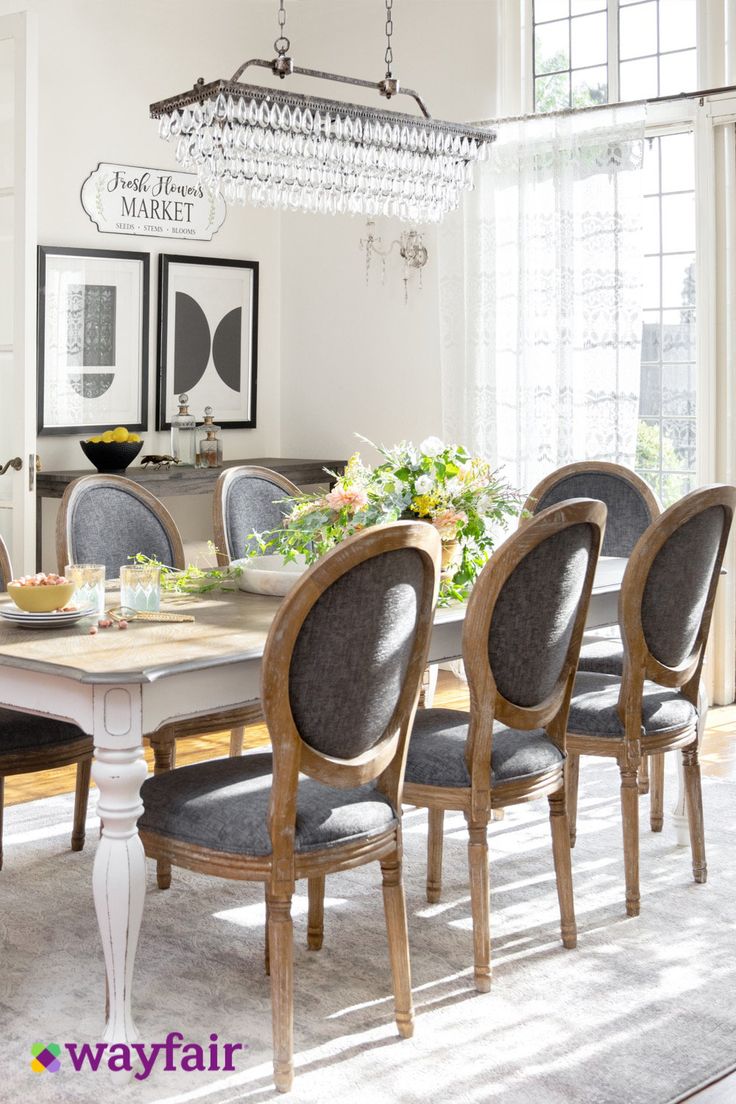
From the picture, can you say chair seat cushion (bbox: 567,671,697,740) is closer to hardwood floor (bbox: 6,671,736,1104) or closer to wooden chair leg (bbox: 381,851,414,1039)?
wooden chair leg (bbox: 381,851,414,1039)

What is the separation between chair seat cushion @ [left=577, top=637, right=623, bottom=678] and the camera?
3883 mm

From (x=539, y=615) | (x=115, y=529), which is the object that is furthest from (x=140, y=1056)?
(x=115, y=529)

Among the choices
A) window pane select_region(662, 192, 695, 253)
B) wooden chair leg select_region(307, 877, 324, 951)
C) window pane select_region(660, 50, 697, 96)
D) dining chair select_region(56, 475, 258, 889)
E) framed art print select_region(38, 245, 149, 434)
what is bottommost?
wooden chair leg select_region(307, 877, 324, 951)

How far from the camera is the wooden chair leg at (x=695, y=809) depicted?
3395 mm

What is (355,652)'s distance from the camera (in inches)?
94.0

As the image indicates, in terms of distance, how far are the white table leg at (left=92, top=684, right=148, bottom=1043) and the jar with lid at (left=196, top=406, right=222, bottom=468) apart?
11.5 feet

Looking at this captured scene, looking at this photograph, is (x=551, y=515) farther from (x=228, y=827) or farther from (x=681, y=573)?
(x=228, y=827)

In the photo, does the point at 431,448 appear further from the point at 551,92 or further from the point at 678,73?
the point at 551,92

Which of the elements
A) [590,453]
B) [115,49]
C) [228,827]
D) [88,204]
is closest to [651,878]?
[228,827]

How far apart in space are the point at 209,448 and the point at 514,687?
3315mm

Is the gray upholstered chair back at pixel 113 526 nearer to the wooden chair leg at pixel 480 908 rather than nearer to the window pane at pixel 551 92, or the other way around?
the wooden chair leg at pixel 480 908

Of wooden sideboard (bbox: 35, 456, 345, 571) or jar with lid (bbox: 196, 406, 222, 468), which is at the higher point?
jar with lid (bbox: 196, 406, 222, 468)

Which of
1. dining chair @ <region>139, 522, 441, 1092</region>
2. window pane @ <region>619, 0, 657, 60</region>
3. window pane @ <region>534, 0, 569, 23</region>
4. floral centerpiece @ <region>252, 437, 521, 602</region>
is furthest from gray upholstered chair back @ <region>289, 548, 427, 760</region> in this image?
window pane @ <region>534, 0, 569, 23</region>

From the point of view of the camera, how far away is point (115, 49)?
19.0 ft
